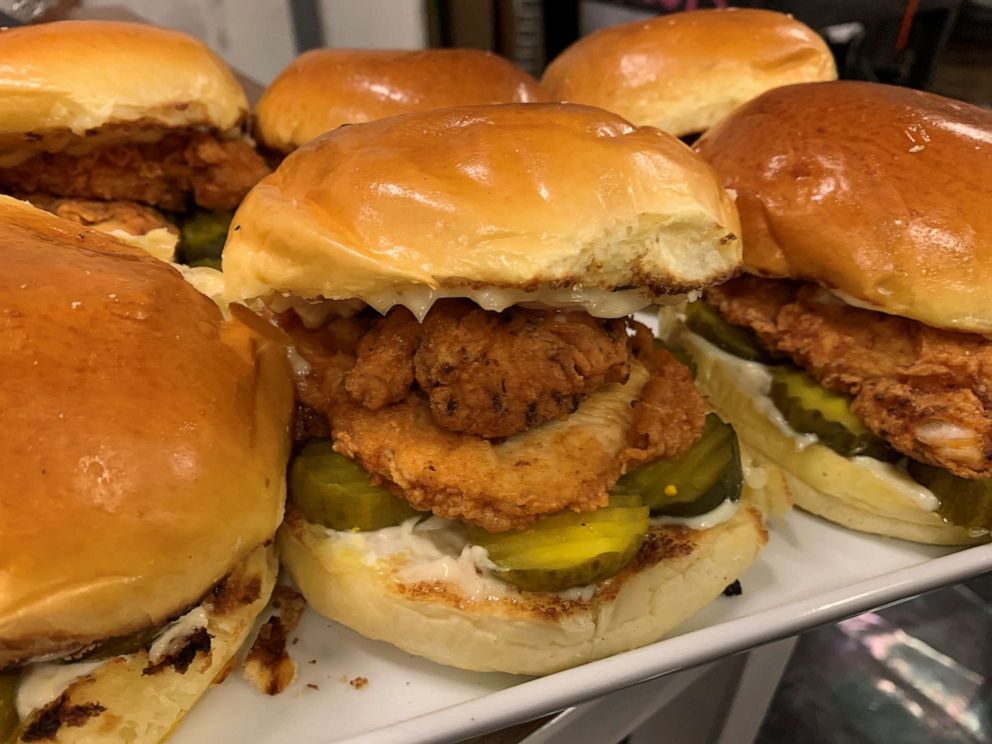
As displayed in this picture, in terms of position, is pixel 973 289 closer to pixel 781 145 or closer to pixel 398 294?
pixel 781 145

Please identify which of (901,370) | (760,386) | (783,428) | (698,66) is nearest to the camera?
(901,370)

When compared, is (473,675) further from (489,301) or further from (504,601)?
(489,301)

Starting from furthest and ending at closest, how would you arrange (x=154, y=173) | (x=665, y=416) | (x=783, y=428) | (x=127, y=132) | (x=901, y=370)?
(x=154, y=173), (x=127, y=132), (x=783, y=428), (x=901, y=370), (x=665, y=416)

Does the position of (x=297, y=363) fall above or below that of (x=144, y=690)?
above

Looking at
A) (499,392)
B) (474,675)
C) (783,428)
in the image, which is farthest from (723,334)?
(474,675)

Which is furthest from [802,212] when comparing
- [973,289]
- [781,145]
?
[973,289]

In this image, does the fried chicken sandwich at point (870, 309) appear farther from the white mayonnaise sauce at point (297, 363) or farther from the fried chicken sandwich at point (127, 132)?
the fried chicken sandwich at point (127, 132)

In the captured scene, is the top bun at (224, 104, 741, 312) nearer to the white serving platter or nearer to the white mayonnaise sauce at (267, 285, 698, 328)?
the white mayonnaise sauce at (267, 285, 698, 328)
